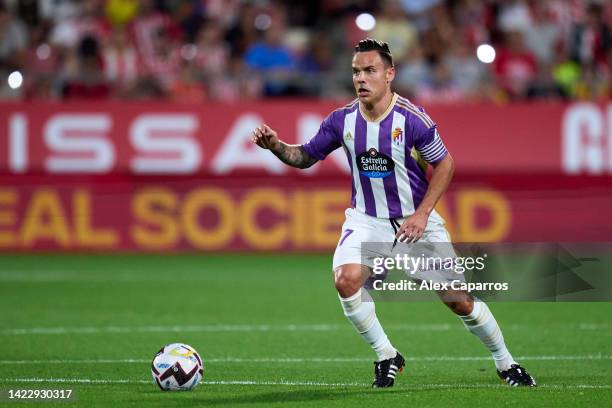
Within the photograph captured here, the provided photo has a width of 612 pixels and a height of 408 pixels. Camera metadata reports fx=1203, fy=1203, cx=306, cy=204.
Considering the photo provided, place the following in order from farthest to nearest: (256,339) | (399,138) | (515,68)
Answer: (515,68)
(256,339)
(399,138)

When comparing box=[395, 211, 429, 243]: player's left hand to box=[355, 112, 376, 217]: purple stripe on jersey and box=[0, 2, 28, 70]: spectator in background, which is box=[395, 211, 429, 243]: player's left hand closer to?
box=[355, 112, 376, 217]: purple stripe on jersey

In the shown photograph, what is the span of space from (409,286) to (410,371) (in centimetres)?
66

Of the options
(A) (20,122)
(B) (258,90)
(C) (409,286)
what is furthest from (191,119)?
(C) (409,286)

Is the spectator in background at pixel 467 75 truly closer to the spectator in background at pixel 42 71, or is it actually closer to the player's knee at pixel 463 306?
the spectator in background at pixel 42 71

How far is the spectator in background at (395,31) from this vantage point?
1880 centimetres

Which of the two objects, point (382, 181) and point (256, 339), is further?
point (256, 339)

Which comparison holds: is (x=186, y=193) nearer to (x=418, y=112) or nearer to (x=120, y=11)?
(x=120, y=11)

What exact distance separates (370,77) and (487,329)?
74.4 inches

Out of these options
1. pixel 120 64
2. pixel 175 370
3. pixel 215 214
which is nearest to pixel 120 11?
pixel 120 64

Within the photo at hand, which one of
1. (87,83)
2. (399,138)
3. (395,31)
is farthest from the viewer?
(395,31)

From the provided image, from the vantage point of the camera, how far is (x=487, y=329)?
323 inches

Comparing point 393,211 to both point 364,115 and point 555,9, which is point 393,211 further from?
point 555,9

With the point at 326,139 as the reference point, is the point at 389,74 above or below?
above

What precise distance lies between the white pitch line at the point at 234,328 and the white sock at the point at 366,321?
127 inches
